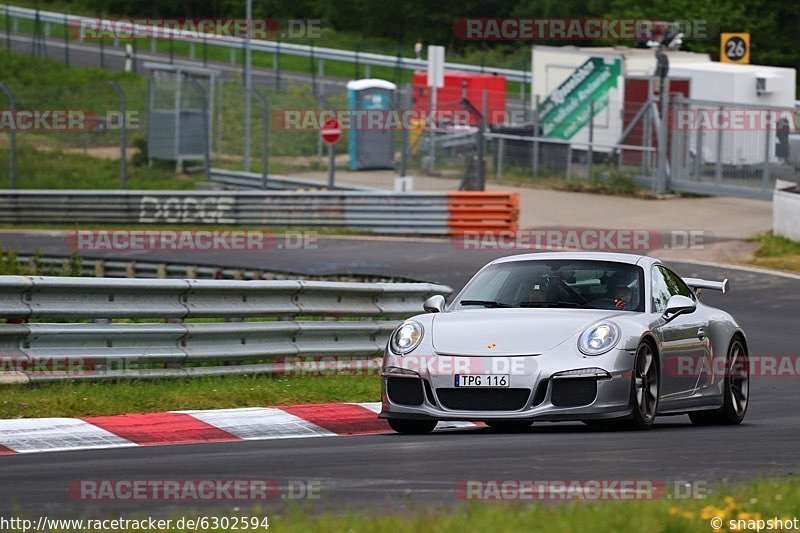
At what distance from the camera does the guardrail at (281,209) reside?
27688 millimetres

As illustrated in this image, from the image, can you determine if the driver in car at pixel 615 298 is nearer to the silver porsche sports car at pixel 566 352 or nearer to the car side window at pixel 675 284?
the silver porsche sports car at pixel 566 352

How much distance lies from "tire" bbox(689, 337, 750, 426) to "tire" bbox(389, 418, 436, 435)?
204 centimetres

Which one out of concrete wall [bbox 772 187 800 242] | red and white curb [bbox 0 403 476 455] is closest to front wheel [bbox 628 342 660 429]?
red and white curb [bbox 0 403 476 455]

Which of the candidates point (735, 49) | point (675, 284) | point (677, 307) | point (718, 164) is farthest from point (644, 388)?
point (735, 49)

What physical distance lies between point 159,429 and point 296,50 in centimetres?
4867

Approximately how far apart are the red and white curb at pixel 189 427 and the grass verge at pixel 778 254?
13.8 m

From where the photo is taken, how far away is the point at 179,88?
3656 centimetres

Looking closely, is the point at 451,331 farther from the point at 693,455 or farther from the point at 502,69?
the point at 502,69

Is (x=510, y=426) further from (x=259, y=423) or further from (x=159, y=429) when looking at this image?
(x=159, y=429)

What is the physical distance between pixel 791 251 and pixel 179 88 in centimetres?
1710

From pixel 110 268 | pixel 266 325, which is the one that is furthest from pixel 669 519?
pixel 110 268

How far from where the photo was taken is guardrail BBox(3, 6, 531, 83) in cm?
5351

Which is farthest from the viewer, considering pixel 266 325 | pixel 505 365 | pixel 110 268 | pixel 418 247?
pixel 418 247

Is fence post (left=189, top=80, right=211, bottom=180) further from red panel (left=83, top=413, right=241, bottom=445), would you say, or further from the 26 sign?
red panel (left=83, top=413, right=241, bottom=445)
